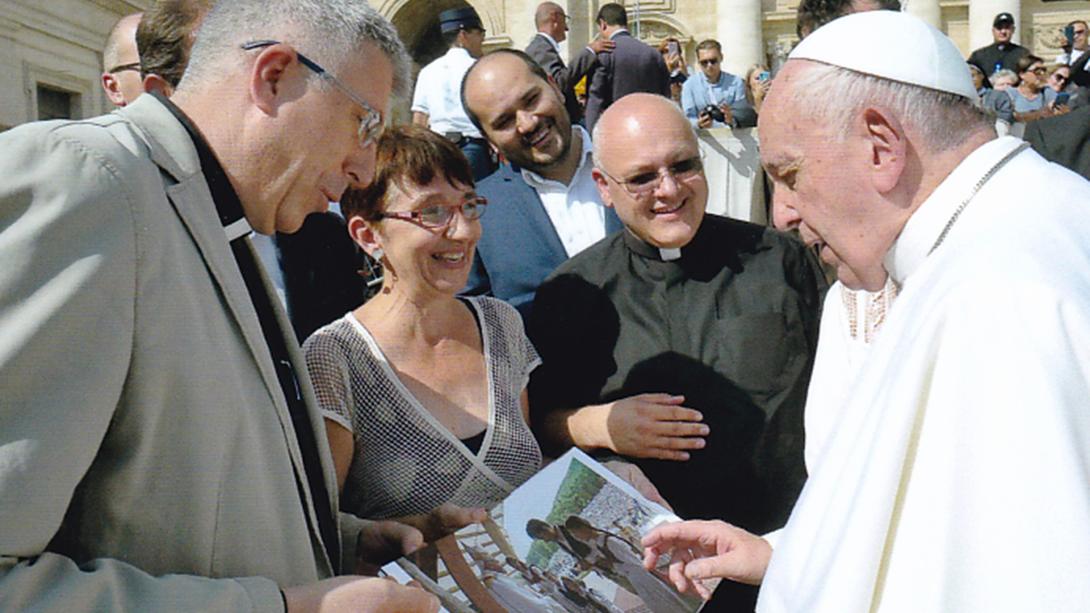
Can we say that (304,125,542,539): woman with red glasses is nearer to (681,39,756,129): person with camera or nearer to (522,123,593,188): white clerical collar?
(522,123,593,188): white clerical collar

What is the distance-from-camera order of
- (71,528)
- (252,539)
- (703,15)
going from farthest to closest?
(703,15) → (252,539) → (71,528)

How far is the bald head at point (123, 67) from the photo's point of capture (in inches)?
149

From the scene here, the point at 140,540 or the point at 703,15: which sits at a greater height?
the point at 140,540

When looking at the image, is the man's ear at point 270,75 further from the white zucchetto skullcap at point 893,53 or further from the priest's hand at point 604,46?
the priest's hand at point 604,46

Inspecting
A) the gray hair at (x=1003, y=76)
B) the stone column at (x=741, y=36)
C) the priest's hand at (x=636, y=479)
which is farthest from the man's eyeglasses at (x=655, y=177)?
the stone column at (x=741, y=36)

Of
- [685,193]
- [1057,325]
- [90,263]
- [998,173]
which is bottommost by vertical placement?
[685,193]

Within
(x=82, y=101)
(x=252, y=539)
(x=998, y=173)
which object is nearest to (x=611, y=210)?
(x=998, y=173)

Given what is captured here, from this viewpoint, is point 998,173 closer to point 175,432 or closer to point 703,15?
point 175,432

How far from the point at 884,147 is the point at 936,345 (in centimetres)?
42

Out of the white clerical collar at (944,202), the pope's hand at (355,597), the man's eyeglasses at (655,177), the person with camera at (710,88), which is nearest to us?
the pope's hand at (355,597)

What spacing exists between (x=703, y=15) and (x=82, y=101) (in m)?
13.3

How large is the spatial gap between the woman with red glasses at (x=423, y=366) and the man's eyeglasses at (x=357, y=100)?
790 mm

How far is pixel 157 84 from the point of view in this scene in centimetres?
304

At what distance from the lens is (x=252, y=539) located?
5.75 feet
